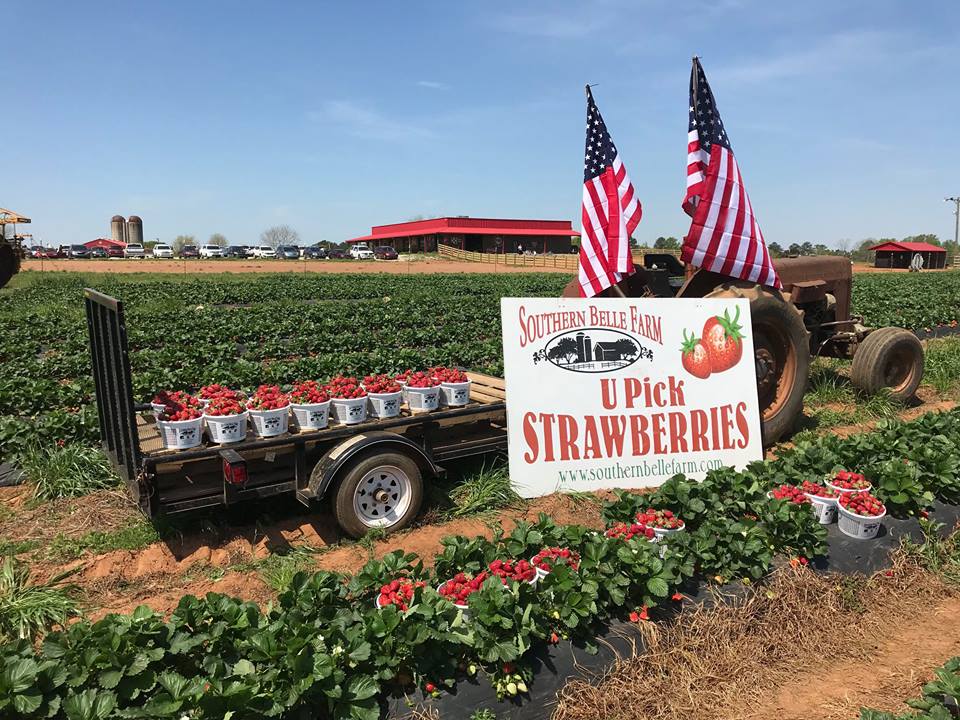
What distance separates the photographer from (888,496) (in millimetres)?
4996

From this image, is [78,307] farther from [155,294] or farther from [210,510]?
[210,510]

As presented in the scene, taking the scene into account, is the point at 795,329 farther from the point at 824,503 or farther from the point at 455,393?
the point at 455,393

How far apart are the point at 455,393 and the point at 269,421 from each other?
159 centimetres

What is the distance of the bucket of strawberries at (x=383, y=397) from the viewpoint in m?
5.62

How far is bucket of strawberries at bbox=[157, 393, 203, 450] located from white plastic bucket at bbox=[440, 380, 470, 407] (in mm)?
1966

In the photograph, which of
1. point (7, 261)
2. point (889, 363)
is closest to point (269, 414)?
point (889, 363)

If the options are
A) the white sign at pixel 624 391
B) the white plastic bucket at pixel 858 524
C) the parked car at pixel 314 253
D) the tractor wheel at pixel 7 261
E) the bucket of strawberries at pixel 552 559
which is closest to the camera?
the bucket of strawberries at pixel 552 559

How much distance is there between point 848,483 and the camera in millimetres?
4934

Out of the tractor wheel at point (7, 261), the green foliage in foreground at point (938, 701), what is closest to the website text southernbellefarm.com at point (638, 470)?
the green foliage in foreground at point (938, 701)

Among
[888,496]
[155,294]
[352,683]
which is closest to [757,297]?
[888,496]

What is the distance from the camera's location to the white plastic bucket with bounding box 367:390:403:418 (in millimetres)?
5621

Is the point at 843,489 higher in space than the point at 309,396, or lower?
lower

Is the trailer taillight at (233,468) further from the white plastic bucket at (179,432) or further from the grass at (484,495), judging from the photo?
the grass at (484,495)

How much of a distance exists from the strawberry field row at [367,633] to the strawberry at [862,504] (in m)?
0.41
